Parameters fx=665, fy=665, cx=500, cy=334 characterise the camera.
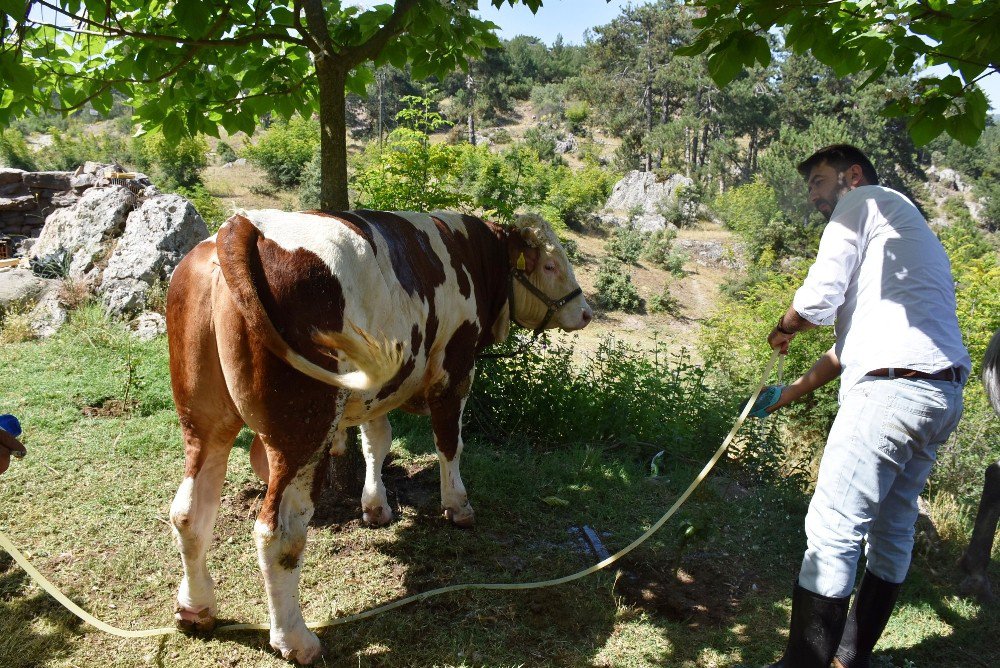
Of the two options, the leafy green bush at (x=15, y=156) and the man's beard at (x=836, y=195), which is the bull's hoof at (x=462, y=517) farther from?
the leafy green bush at (x=15, y=156)

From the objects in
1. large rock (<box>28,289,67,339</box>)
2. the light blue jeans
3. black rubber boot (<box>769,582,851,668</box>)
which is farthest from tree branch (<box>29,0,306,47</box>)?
large rock (<box>28,289,67,339</box>)

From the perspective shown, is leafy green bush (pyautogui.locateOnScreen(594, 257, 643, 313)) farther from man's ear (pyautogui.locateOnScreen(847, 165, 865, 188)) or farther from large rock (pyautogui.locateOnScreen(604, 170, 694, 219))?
man's ear (pyautogui.locateOnScreen(847, 165, 865, 188))

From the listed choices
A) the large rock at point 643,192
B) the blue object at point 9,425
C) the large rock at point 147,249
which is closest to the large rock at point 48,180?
the large rock at point 147,249

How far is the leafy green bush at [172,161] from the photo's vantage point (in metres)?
23.1

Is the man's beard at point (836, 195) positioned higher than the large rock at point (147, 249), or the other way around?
the man's beard at point (836, 195)

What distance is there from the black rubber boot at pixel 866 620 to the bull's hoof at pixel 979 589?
1.32 m

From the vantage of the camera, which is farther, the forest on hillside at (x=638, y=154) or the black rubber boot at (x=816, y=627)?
the forest on hillside at (x=638, y=154)

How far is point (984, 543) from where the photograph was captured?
4051 millimetres

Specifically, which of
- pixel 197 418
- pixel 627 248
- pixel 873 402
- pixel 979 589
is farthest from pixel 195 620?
pixel 627 248

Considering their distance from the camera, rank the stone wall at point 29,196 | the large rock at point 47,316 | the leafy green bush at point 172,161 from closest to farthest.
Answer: the large rock at point 47,316, the stone wall at point 29,196, the leafy green bush at point 172,161

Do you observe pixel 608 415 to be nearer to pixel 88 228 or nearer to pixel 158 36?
pixel 158 36

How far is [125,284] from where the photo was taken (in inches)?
308

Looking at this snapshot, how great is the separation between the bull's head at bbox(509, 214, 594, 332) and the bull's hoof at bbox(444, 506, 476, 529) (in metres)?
1.30

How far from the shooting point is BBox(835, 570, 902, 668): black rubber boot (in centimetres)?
306
